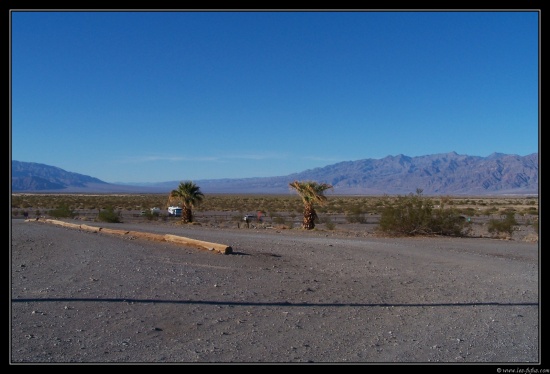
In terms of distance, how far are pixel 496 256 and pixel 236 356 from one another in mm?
13950

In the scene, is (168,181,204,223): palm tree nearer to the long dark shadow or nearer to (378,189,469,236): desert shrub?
(378,189,469,236): desert shrub

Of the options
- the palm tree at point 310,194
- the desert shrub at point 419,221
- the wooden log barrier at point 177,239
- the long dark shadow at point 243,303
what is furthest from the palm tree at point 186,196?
the long dark shadow at point 243,303

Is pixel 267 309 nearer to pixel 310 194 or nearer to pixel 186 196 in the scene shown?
pixel 310 194

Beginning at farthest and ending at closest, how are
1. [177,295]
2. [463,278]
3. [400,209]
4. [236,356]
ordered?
[400,209] < [463,278] < [177,295] < [236,356]

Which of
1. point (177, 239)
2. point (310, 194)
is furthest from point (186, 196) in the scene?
point (177, 239)

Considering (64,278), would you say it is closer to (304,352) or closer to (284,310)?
(284,310)

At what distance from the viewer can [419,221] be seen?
2748 cm

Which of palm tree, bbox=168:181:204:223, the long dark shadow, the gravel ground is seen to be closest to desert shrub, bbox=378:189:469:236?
the gravel ground

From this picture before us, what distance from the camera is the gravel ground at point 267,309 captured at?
7.04m

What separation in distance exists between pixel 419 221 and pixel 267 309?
19.4 meters

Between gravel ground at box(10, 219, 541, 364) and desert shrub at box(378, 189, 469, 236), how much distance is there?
10.5 meters

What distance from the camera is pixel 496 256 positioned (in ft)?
60.4
